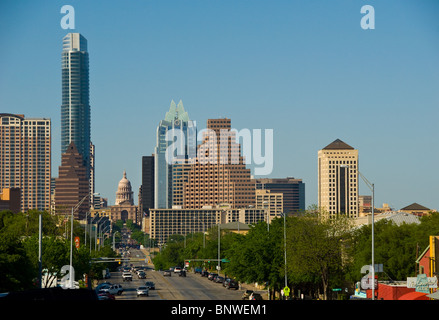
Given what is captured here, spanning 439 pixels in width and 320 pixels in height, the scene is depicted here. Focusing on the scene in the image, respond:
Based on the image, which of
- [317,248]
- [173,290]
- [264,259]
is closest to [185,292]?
[173,290]

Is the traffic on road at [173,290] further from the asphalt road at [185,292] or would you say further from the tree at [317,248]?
the tree at [317,248]

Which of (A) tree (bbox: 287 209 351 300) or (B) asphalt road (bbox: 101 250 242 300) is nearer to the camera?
(B) asphalt road (bbox: 101 250 242 300)

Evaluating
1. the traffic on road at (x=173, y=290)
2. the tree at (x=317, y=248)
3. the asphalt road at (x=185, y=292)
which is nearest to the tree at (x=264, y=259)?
the traffic on road at (x=173, y=290)

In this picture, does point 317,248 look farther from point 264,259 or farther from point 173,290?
point 173,290

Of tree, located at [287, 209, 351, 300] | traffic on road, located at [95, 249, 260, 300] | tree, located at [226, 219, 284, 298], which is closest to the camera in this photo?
traffic on road, located at [95, 249, 260, 300]

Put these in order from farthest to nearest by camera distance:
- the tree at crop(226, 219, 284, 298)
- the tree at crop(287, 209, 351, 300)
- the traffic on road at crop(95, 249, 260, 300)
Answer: the tree at crop(226, 219, 284, 298), the tree at crop(287, 209, 351, 300), the traffic on road at crop(95, 249, 260, 300)

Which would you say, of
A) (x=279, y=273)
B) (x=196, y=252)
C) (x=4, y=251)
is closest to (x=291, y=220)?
(x=279, y=273)

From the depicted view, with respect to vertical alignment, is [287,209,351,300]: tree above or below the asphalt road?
above

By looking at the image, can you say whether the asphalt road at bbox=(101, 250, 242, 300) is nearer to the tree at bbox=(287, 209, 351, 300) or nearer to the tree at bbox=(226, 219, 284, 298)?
the tree at bbox=(226, 219, 284, 298)

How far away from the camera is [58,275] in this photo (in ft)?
258

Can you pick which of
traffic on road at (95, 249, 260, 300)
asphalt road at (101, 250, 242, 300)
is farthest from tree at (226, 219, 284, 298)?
asphalt road at (101, 250, 242, 300)

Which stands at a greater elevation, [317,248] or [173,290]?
[317,248]
